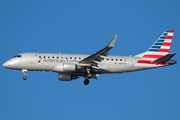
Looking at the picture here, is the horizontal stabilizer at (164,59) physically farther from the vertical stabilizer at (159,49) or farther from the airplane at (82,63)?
the vertical stabilizer at (159,49)

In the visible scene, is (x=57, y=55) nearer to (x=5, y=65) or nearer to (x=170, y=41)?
(x=5, y=65)

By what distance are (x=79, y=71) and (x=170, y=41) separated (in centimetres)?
1552

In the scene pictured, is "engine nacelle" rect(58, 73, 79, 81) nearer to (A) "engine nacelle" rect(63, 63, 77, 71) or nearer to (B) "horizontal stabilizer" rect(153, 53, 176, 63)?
(A) "engine nacelle" rect(63, 63, 77, 71)

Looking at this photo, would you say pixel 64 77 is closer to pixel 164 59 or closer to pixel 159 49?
pixel 164 59

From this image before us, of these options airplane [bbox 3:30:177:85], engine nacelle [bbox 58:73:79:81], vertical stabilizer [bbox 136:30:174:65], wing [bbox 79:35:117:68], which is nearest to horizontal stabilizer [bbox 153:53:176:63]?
airplane [bbox 3:30:177:85]

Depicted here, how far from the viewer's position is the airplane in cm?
4247

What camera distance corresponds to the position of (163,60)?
4419cm

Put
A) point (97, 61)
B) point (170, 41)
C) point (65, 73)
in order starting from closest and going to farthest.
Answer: point (97, 61) < point (65, 73) < point (170, 41)

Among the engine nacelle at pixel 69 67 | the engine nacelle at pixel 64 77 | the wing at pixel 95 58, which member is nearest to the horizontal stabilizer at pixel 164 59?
the wing at pixel 95 58

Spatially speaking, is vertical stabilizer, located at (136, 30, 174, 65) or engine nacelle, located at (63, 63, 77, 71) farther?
vertical stabilizer, located at (136, 30, 174, 65)

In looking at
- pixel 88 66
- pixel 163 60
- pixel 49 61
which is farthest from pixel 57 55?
pixel 163 60

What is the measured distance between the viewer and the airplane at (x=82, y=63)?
4247 centimetres

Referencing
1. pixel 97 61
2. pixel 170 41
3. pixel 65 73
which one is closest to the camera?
pixel 97 61

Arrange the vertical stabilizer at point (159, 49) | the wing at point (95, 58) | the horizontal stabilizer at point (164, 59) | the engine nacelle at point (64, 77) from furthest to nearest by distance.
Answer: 1. the vertical stabilizer at point (159, 49)
2. the engine nacelle at point (64, 77)
3. the horizontal stabilizer at point (164, 59)
4. the wing at point (95, 58)
